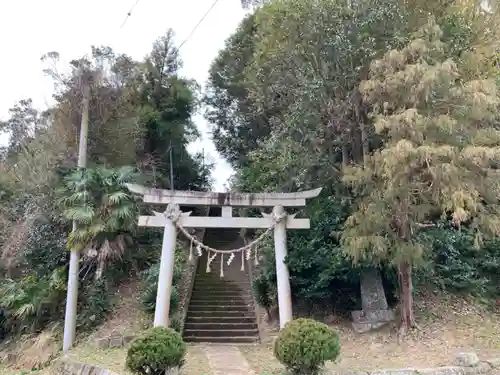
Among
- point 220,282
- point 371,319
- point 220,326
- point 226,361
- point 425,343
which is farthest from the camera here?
point 220,282

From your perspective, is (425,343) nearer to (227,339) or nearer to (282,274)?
(282,274)

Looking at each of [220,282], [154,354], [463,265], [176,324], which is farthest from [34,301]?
[463,265]

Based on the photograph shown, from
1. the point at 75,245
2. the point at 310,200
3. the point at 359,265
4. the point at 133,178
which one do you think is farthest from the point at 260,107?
the point at 75,245

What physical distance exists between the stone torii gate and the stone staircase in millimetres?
1634

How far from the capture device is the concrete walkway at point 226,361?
8266 millimetres

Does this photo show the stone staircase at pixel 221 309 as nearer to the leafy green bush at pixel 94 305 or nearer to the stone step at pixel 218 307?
the stone step at pixel 218 307

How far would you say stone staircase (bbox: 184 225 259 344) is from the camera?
1166 cm

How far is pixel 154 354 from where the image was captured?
699 centimetres

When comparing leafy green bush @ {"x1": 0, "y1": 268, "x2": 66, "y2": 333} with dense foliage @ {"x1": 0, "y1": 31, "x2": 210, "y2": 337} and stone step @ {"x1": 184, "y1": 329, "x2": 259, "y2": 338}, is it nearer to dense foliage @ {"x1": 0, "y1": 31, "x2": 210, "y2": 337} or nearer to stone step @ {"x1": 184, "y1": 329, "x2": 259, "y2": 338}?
dense foliage @ {"x1": 0, "y1": 31, "x2": 210, "y2": 337}

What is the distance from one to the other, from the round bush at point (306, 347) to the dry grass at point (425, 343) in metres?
0.97

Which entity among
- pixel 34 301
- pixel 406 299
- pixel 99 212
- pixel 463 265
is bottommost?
pixel 406 299

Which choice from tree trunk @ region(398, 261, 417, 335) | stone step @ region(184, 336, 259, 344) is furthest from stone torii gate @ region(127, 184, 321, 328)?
tree trunk @ region(398, 261, 417, 335)

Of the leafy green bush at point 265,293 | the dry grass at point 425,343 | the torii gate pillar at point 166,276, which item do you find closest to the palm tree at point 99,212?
the torii gate pillar at point 166,276

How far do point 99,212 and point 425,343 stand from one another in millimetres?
8605
